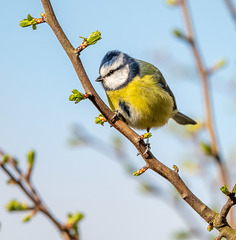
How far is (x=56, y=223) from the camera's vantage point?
133 cm

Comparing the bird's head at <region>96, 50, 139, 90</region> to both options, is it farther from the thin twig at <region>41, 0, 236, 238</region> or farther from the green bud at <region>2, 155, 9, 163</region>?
the green bud at <region>2, 155, 9, 163</region>

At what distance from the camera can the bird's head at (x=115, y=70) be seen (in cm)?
339

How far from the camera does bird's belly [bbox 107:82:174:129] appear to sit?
10.4ft

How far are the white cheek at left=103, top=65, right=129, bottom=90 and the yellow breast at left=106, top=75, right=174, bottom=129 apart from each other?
0.07 meters

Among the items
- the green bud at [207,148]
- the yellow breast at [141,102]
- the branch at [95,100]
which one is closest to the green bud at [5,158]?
the branch at [95,100]

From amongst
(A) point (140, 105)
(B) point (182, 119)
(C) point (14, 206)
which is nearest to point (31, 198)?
(C) point (14, 206)

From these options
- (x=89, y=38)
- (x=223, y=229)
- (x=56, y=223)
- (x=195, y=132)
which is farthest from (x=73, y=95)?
(x=195, y=132)

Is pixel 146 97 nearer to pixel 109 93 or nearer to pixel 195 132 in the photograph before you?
pixel 109 93

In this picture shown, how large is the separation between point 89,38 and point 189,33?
A: 130 centimetres

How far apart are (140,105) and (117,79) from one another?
1.28 ft

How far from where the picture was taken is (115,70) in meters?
3.55

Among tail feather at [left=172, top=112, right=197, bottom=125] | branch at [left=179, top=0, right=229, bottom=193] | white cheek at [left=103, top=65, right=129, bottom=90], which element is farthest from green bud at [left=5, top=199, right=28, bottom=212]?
tail feather at [left=172, top=112, right=197, bottom=125]

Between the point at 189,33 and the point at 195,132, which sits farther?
the point at 195,132

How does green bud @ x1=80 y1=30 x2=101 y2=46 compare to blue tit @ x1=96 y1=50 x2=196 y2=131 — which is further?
blue tit @ x1=96 y1=50 x2=196 y2=131
